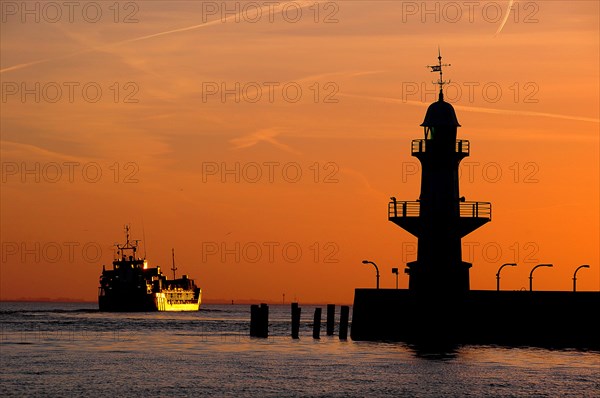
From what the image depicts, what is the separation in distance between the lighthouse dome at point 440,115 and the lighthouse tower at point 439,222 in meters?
1.24

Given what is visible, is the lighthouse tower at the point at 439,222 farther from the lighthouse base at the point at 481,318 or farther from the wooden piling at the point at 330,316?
the wooden piling at the point at 330,316

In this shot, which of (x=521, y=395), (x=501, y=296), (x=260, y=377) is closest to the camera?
(x=521, y=395)

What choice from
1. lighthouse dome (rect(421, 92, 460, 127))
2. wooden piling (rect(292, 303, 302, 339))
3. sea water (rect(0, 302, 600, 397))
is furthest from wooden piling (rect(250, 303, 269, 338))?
lighthouse dome (rect(421, 92, 460, 127))

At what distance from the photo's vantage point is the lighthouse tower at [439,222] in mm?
74125

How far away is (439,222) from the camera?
243 feet

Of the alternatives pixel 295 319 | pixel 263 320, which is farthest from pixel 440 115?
pixel 263 320

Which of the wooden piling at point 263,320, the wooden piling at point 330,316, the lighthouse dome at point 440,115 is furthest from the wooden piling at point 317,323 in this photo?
the lighthouse dome at point 440,115

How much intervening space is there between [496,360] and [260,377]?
16118 mm

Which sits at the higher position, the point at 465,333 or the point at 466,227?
the point at 466,227

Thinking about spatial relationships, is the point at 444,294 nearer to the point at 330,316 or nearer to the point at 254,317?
the point at 330,316

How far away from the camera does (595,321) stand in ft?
226

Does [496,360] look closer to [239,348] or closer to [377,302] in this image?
[377,302]

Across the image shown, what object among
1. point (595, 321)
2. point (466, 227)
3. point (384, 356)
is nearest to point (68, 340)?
point (384, 356)

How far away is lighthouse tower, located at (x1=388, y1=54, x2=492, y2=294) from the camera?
7412 cm
